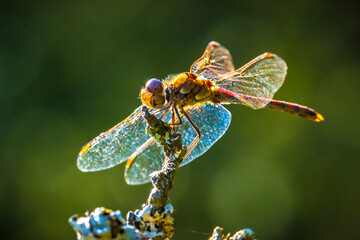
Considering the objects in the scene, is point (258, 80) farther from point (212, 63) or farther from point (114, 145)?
point (114, 145)

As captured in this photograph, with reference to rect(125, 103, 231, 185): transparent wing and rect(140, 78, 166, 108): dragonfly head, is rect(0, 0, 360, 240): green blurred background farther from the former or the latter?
rect(140, 78, 166, 108): dragonfly head

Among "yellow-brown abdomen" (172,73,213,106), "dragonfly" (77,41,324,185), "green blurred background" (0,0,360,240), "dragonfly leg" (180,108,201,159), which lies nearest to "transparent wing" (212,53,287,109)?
"dragonfly" (77,41,324,185)

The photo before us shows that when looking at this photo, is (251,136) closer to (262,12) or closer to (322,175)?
(322,175)

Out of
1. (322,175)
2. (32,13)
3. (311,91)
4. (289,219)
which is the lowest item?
(289,219)

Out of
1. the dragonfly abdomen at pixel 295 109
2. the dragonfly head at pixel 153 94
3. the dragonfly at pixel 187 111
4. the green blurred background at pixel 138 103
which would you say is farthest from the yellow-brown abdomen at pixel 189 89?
the green blurred background at pixel 138 103

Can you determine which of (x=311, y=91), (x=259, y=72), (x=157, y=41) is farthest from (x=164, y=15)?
(x=259, y=72)

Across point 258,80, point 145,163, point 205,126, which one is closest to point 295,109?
point 258,80
